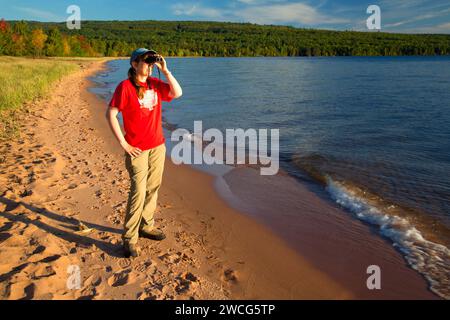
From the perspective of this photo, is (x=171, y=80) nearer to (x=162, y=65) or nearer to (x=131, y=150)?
(x=162, y=65)

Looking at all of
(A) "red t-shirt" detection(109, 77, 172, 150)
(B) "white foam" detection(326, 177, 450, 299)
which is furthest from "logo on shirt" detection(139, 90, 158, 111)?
(B) "white foam" detection(326, 177, 450, 299)

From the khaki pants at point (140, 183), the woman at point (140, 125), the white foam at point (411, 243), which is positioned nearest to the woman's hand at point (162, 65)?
the woman at point (140, 125)

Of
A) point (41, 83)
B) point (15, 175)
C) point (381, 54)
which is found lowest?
point (15, 175)

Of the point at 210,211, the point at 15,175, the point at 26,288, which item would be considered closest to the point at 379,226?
the point at 210,211

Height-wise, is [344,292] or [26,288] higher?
[26,288]

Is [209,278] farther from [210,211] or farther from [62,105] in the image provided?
[62,105]

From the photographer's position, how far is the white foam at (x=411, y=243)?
14.3ft

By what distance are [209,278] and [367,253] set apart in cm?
225

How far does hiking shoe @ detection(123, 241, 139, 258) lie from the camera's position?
418cm

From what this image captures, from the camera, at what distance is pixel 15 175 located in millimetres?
6434

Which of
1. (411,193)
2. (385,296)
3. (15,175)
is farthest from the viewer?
(411,193)

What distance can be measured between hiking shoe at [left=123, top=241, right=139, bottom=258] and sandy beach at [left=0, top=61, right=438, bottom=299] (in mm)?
75

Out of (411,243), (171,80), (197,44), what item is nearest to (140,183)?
(171,80)

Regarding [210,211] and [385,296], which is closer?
[385,296]
